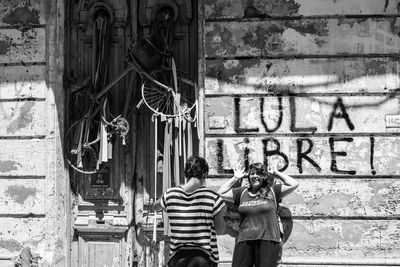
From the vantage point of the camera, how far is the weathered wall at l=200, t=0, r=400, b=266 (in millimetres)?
6598

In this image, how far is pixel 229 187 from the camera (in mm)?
6508

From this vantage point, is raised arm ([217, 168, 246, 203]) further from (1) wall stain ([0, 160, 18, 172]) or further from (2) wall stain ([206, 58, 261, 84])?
(1) wall stain ([0, 160, 18, 172])

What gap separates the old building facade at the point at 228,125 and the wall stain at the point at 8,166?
0.5 inches

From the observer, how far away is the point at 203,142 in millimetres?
6770

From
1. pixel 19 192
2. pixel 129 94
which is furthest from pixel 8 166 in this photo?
pixel 129 94

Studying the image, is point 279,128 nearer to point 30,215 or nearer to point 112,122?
point 112,122

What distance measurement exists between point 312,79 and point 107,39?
2.11m

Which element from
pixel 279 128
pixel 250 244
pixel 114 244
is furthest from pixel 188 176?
pixel 114 244

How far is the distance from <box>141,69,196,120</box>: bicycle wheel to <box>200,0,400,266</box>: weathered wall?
0.34 metres

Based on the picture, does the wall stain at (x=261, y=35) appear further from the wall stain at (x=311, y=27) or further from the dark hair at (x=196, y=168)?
the dark hair at (x=196, y=168)

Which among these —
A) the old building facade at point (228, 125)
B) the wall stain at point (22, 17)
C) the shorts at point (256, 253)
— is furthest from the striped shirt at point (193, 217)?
the wall stain at point (22, 17)

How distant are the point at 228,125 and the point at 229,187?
2.04 ft

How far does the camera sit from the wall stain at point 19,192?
6992 millimetres

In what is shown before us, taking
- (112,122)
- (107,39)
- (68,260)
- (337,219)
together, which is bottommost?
(68,260)
